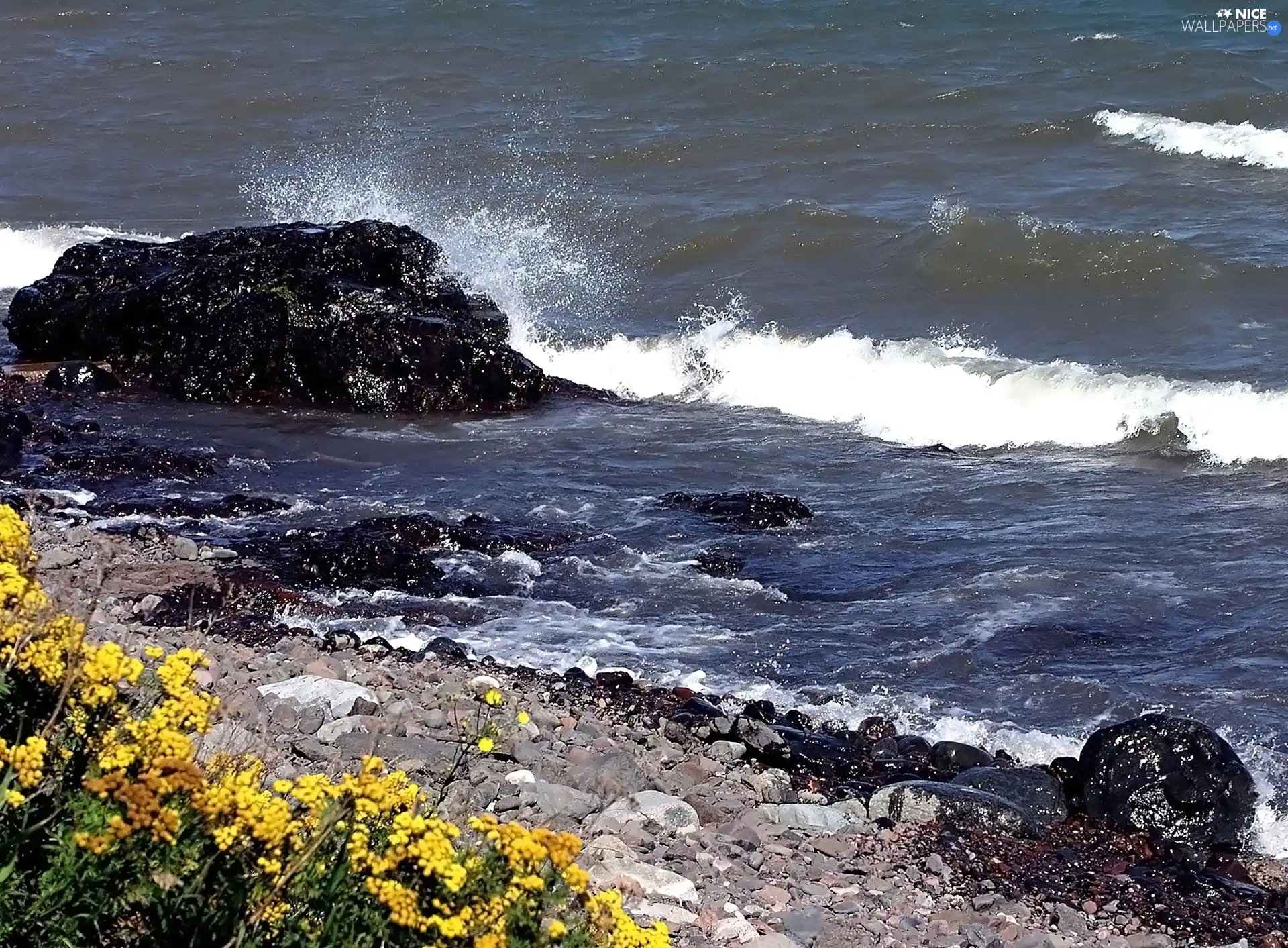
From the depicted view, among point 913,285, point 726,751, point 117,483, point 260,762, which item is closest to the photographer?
point 260,762

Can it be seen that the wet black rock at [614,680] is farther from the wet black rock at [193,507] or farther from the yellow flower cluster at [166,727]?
the yellow flower cluster at [166,727]

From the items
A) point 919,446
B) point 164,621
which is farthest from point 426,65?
→ point 164,621

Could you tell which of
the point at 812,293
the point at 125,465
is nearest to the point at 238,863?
the point at 125,465

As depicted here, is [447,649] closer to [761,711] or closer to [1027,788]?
[761,711]

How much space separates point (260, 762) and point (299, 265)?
12.2 m

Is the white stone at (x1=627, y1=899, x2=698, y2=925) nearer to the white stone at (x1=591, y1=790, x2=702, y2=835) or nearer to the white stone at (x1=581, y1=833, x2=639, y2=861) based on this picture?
the white stone at (x1=581, y1=833, x2=639, y2=861)

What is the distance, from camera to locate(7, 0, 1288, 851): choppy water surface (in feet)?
30.1

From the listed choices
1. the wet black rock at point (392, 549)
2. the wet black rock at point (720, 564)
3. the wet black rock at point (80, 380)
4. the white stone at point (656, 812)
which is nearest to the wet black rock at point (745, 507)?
the wet black rock at point (720, 564)

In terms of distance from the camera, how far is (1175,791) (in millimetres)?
6797

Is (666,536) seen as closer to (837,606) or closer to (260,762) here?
(837,606)

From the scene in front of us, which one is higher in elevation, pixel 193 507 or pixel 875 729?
pixel 193 507

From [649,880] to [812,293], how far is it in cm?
1482

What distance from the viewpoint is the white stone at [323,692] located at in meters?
6.58

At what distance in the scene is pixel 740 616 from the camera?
9312 millimetres
